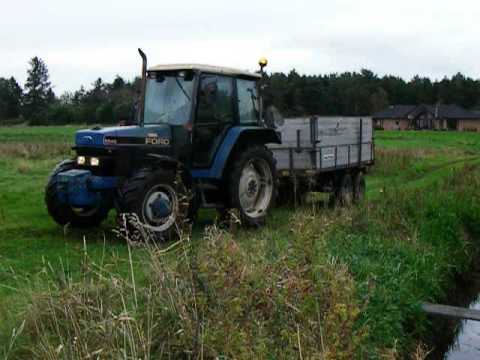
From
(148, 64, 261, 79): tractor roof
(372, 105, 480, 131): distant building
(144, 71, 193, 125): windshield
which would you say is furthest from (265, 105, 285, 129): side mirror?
(372, 105, 480, 131): distant building

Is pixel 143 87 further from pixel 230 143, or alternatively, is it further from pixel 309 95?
pixel 309 95

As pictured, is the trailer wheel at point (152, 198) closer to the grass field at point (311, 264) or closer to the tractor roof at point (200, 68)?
the grass field at point (311, 264)

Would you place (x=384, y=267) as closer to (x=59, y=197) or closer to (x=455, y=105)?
(x=59, y=197)

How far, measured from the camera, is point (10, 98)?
98062 mm

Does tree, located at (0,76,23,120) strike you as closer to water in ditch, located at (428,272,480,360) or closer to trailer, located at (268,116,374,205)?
trailer, located at (268,116,374,205)

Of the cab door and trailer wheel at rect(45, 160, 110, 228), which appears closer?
trailer wheel at rect(45, 160, 110, 228)

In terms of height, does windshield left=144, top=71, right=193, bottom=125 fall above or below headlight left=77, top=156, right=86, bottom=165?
above

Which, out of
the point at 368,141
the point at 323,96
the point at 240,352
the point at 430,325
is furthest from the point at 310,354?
the point at 323,96

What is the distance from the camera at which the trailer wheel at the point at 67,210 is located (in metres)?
8.83

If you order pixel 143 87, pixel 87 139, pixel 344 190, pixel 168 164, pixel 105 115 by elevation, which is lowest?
pixel 344 190

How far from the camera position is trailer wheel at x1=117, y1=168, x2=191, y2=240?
8180 millimetres

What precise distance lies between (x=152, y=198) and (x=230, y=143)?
1.60 m

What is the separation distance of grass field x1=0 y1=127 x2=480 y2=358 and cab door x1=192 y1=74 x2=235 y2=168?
1118 millimetres

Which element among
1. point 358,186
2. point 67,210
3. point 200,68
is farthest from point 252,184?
point 358,186
